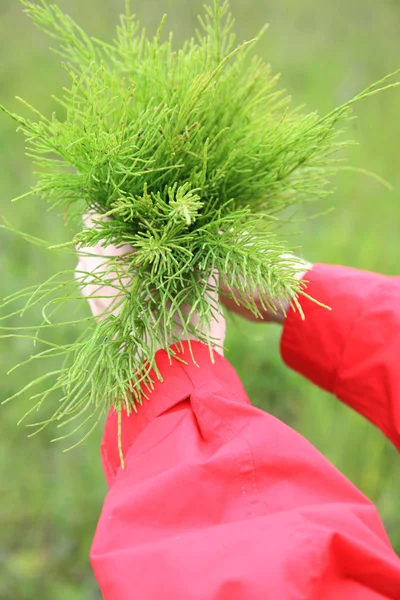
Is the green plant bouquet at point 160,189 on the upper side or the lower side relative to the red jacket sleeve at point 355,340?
upper

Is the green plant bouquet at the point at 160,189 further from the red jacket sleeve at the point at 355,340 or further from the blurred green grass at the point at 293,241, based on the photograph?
the blurred green grass at the point at 293,241

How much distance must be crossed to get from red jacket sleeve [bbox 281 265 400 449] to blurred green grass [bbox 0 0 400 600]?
0.14 meters

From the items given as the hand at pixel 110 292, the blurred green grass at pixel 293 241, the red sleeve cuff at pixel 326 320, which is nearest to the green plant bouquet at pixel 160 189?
the hand at pixel 110 292

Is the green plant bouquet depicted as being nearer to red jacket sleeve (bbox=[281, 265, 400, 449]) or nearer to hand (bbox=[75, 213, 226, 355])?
hand (bbox=[75, 213, 226, 355])

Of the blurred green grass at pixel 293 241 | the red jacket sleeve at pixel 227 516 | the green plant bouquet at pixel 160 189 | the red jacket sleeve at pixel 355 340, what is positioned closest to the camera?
the red jacket sleeve at pixel 227 516

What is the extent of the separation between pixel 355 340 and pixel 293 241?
0.98 m

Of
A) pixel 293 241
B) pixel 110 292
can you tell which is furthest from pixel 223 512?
pixel 293 241

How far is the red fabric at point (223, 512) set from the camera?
1.49 feet

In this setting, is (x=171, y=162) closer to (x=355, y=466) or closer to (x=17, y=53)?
(x=355, y=466)

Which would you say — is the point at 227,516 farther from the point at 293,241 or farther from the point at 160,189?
the point at 293,241

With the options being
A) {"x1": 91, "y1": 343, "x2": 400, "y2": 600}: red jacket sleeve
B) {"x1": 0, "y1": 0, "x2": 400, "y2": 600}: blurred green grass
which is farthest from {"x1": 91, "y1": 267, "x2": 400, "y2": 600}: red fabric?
{"x1": 0, "y1": 0, "x2": 400, "y2": 600}: blurred green grass

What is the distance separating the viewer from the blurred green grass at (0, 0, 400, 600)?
1.23 metres

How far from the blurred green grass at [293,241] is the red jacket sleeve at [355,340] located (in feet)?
0.46

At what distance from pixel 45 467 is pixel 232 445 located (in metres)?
0.92
